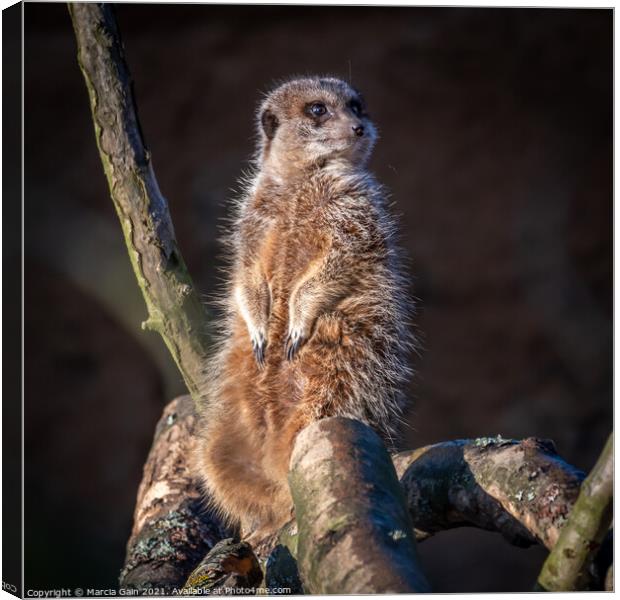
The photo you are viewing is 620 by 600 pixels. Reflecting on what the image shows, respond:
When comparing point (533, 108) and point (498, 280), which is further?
point (498, 280)

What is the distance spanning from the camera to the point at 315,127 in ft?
10.6

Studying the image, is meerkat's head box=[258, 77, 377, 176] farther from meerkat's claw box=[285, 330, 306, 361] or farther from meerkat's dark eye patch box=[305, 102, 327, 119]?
meerkat's claw box=[285, 330, 306, 361]

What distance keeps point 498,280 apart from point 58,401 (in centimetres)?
256

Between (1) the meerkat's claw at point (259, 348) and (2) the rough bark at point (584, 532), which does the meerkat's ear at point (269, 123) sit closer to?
(1) the meerkat's claw at point (259, 348)

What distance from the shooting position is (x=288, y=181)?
322 centimetres

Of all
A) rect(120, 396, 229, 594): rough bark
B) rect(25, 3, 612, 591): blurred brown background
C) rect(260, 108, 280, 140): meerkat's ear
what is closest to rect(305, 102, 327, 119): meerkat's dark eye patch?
rect(260, 108, 280, 140): meerkat's ear

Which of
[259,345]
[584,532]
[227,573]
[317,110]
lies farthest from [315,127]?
[584,532]

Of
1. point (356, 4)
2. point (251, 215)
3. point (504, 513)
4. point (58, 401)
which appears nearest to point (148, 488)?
point (58, 401)

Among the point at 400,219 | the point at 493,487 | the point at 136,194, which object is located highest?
the point at 136,194

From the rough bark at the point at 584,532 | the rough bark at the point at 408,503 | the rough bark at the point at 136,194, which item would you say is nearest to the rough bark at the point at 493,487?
the rough bark at the point at 408,503

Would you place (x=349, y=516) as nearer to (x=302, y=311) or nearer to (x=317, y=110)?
(x=302, y=311)

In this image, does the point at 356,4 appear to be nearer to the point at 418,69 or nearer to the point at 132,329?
the point at 418,69

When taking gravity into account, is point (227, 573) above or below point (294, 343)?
below

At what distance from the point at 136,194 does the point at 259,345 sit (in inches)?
27.7
